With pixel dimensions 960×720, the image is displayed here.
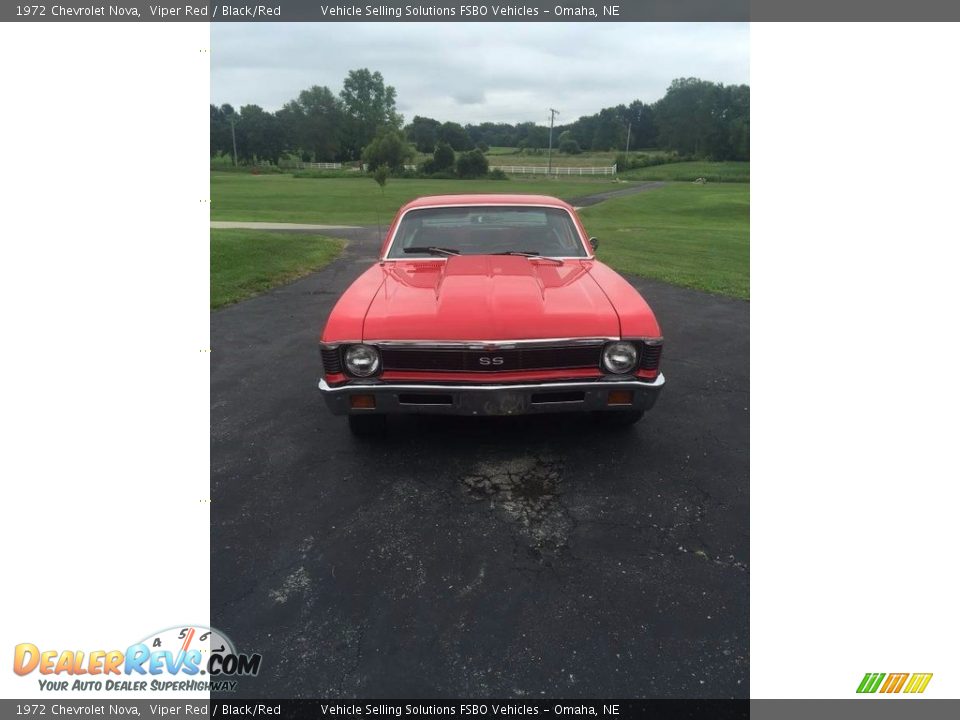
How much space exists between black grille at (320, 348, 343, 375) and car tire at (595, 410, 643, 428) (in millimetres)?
1880

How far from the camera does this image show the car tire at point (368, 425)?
3.57 meters

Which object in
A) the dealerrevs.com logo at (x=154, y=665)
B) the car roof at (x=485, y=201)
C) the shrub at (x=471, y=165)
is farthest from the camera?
the shrub at (x=471, y=165)

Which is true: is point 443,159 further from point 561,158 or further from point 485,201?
point 485,201

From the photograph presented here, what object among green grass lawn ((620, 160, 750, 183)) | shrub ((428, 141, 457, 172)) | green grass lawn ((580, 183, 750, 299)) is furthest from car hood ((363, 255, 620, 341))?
green grass lawn ((620, 160, 750, 183))

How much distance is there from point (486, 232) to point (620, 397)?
194 cm

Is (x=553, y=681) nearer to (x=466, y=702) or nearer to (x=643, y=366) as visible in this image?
(x=466, y=702)

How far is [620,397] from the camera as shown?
10.4 feet

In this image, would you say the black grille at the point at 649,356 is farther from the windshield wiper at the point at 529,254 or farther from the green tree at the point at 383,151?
the green tree at the point at 383,151

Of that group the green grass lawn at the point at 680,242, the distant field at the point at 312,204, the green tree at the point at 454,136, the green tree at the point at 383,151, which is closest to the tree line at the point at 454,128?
the green tree at the point at 454,136

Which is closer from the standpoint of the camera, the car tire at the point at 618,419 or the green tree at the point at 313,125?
the car tire at the point at 618,419

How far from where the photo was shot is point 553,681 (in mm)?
1956

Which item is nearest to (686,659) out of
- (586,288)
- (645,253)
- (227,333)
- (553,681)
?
(553,681)

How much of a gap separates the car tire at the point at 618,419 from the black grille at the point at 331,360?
1.88 meters

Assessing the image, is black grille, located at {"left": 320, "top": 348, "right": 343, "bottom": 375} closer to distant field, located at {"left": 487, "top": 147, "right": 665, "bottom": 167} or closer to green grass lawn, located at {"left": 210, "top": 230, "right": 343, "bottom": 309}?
green grass lawn, located at {"left": 210, "top": 230, "right": 343, "bottom": 309}
